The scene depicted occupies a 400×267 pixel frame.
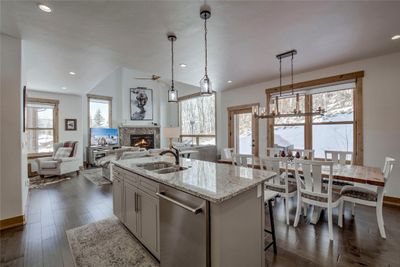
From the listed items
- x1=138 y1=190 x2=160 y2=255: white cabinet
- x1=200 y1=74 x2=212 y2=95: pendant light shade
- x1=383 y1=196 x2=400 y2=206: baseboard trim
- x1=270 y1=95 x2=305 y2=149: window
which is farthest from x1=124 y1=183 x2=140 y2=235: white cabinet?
x1=383 y1=196 x2=400 y2=206: baseboard trim

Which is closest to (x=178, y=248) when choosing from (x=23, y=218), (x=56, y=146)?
(x=23, y=218)

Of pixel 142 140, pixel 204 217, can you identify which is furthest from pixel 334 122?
pixel 142 140

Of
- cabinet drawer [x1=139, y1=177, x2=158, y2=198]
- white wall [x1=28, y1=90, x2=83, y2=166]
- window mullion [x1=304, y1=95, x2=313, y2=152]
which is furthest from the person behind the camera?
white wall [x1=28, y1=90, x2=83, y2=166]

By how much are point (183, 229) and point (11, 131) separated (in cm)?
307

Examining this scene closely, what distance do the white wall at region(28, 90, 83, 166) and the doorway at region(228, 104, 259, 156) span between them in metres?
5.64

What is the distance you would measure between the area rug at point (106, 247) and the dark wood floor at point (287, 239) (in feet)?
0.39

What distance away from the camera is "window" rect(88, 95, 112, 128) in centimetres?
762

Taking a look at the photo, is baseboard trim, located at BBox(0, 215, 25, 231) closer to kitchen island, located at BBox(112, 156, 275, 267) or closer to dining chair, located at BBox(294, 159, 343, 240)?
kitchen island, located at BBox(112, 156, 275, 267)

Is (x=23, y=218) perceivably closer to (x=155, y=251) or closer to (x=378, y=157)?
(x=155, y=251)

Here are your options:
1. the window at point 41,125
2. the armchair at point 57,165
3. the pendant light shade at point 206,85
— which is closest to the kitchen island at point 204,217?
the pendant light shade at point 206,85

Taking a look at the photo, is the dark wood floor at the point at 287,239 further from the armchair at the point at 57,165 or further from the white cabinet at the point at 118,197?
the armchair at the point at 57,165

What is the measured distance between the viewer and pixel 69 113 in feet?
22.2

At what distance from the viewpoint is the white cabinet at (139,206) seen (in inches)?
73.7

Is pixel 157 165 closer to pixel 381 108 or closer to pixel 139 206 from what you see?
pixel 139 206
